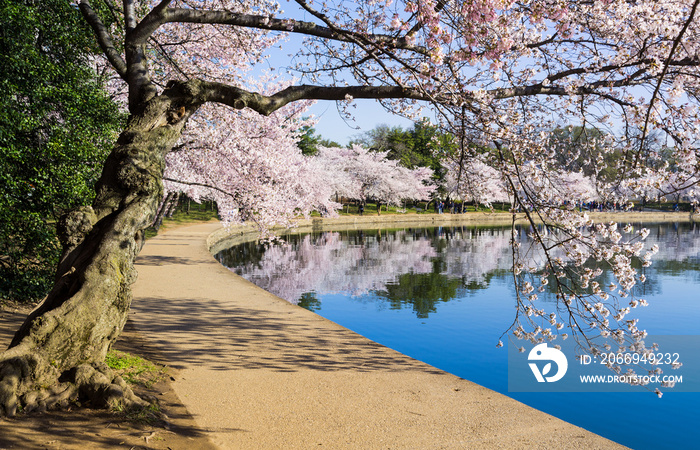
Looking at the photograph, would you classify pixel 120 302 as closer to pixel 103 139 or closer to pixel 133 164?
pixel 133 164

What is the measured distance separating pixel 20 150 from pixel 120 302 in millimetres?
3520

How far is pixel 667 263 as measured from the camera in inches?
823

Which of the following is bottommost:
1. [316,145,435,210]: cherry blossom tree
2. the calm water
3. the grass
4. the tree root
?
the calm water

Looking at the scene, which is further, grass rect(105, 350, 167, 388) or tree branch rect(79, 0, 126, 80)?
tree branch rect(79, 0, 126, 80)

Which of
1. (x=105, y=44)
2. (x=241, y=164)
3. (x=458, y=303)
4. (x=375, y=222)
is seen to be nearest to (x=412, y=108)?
(x=105, y=44)

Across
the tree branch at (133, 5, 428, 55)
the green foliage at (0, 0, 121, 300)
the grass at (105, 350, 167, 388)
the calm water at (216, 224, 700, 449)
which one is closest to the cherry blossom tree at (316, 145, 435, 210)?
the calm water at (216, 224, 700, 449)

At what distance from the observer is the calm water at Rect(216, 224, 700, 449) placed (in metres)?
7.51

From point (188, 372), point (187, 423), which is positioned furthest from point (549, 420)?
point (188, 372)

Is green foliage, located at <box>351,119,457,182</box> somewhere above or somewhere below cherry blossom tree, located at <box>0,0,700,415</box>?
above

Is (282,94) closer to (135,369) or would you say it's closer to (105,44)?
(105,44)

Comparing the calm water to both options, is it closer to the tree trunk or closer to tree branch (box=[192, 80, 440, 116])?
tree branch (box=[192, 80, 440, 116])

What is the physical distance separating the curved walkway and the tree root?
70 centimetres

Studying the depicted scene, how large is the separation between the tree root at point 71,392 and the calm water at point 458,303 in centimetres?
569

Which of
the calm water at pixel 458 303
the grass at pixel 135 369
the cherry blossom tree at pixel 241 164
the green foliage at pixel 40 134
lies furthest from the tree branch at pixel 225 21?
the cherry blossom tree at pixel 241 164
